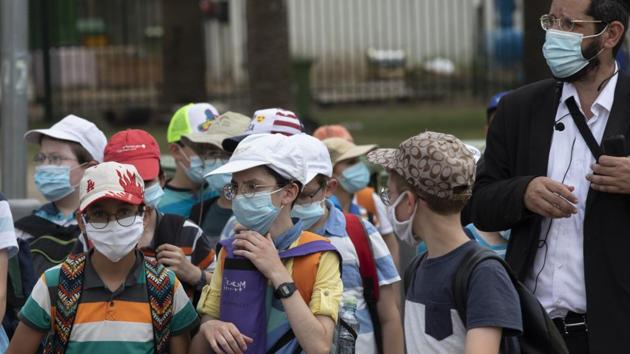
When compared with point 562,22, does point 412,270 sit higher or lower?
lower

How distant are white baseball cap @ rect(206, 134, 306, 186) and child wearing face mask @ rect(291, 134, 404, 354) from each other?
51 cm

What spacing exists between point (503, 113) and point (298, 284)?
43.7 inches

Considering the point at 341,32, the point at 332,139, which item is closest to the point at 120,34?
the point at 341,32

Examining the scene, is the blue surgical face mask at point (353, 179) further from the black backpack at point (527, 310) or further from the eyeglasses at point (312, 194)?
the black backpack at point (527, 310)

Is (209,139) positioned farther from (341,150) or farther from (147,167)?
(341,150)

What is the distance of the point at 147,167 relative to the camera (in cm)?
607

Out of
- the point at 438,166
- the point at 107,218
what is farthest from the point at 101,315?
the point at 438,166

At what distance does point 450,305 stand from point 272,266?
729 mm

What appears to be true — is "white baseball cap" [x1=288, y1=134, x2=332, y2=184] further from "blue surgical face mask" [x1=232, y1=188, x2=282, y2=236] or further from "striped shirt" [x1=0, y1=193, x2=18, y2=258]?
"striped shirt" [x1=0, y1=193, x2=18, y2=258]

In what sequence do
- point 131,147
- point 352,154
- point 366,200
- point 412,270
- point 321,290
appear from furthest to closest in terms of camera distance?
1. point 366,200
2. point 352,154
3. point 131,147
4. point 321,290
5. point 412,270

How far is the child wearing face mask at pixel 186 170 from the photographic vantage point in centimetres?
683

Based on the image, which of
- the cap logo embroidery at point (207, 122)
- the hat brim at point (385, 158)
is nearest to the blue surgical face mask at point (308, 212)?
the hat brim at point (385, 158)

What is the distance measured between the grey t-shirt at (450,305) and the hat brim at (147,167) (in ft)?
5.99

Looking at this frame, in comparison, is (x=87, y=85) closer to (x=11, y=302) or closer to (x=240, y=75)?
(x=240, y=75)
